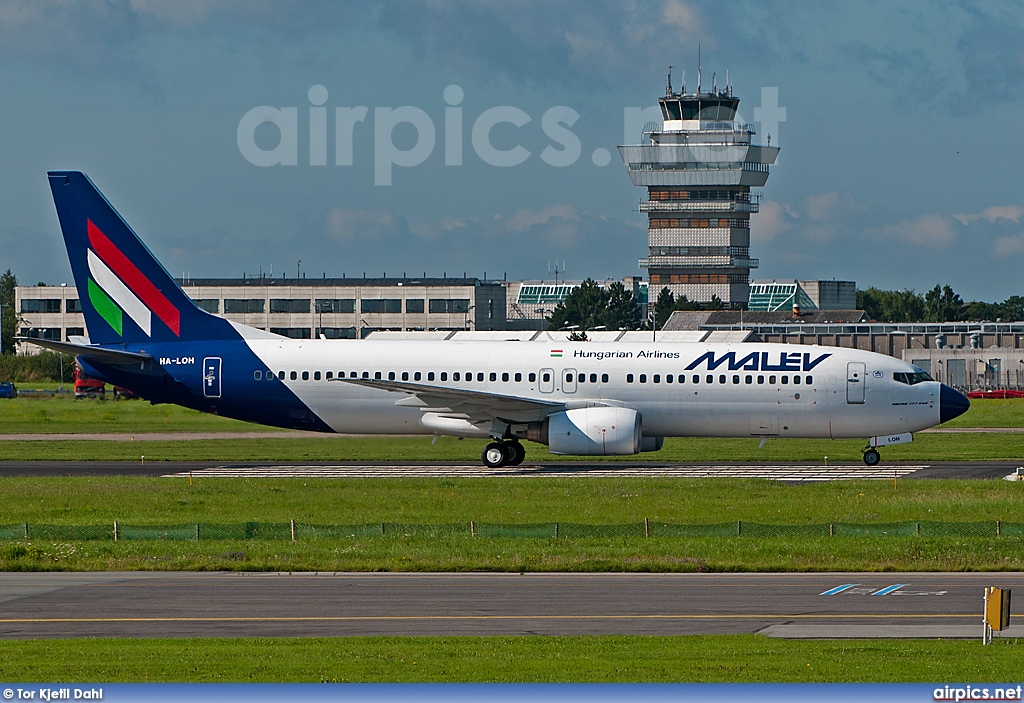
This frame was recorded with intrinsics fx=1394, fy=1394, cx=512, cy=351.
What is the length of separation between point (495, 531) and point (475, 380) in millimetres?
17868

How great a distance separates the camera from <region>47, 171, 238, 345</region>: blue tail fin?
51.0m

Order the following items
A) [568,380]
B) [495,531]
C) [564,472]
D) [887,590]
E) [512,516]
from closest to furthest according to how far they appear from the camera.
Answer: [887,590] < [495,531] < [512,516] < [564,472] < [568,380]

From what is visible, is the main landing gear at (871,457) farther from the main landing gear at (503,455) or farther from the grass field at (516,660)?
the grass field at (516,660)

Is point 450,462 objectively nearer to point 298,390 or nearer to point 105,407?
point 298,390

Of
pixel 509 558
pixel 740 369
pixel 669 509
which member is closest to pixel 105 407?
pixel 740 369

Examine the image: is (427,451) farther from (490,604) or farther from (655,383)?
(490,604)

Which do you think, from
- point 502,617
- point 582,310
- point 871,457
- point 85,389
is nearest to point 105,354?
point 871,457

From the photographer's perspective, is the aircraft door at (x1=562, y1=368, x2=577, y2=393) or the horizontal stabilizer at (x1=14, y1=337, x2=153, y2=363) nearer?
the horizontal stabilizer at (x1=14, y1=337, x2=153, y2=363)

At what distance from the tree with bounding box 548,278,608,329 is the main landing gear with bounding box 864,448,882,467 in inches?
5538

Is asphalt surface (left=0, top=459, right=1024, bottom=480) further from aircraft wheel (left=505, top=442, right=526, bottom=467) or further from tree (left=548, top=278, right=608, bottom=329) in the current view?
tree (left=548, top=278, right=608, bottom=329)

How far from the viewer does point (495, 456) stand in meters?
48.6

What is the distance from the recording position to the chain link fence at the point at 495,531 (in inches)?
1270

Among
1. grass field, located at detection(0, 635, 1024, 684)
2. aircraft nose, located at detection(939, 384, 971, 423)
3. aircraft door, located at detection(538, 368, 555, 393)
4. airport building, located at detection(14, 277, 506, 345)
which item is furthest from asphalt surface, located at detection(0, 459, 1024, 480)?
airport building, located at detection(14, 277, 506, 345)

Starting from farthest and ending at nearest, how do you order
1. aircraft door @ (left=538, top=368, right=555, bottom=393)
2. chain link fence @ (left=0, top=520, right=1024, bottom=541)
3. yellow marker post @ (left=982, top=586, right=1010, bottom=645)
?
aircraft door @ (left=538, top=368, right=555, bottom=393) < chain link fence @ (left=0, top=520, right=1024, bottom=541) < yellow marker post @ (left=982, top=586, right=1010, bottom=645)
